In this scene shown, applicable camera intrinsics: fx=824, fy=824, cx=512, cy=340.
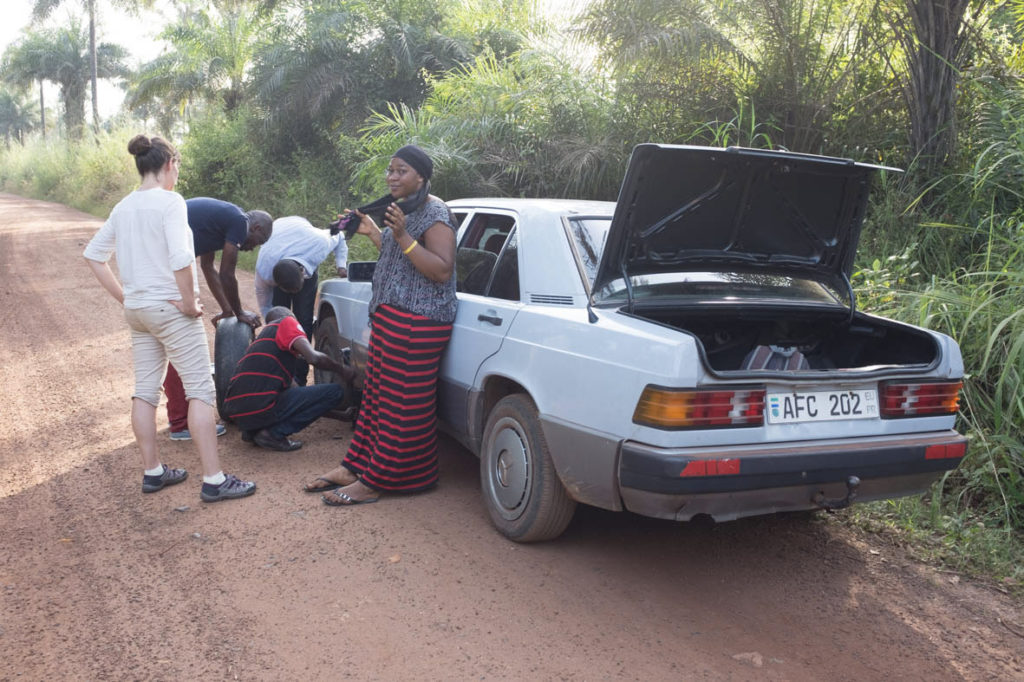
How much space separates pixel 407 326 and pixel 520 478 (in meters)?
1.02

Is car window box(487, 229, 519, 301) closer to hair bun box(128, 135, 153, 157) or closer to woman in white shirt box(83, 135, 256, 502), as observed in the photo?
woman in white shirt box(83, 135, 256, 502)

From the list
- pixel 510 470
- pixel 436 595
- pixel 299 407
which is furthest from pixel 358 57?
pixel 436 595

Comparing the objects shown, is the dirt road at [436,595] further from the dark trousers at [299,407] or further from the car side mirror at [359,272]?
the car side mirror at [359,272]

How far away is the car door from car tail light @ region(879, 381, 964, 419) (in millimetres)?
1647

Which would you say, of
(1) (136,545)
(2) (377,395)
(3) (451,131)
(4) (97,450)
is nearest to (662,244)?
(2) (377,395)

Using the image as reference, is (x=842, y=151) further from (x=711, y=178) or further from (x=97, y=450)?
(x=97, y=450)

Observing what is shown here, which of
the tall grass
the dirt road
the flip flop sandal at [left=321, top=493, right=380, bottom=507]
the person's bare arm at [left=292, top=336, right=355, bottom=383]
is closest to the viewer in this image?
the dirt road

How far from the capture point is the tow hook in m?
3.23

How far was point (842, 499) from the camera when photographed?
328cm

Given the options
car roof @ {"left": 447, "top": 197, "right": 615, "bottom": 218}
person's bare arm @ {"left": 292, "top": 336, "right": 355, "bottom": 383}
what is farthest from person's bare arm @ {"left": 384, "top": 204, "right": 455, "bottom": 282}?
person's bare arm @ {"left": 292, "top": 336, "right": 355, "bottom": 383}

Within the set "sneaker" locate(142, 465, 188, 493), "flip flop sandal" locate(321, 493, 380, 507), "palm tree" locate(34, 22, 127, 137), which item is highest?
"palm tree" locate(34, 22, 127, 137)

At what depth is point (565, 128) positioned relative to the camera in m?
8.73

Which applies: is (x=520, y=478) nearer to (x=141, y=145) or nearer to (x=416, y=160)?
(x=416, y=160)

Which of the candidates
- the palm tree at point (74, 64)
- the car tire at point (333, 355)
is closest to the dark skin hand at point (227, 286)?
the car tire at point (333, 355)
